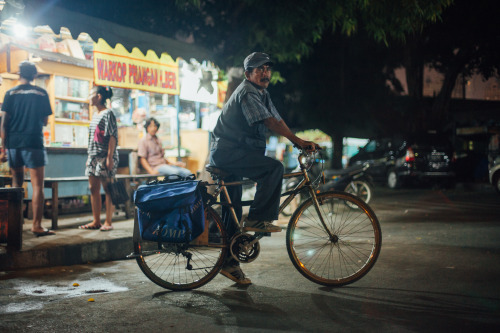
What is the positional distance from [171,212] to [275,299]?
115cm

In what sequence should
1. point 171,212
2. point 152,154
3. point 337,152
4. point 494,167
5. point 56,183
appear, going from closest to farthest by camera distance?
point 171,212
point 56,183
point 152,154
point 494,167
point 337,152

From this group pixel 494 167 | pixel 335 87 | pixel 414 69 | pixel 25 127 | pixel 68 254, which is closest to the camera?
pixel 68 254

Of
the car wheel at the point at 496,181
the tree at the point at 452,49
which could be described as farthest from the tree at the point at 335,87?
the car wheel at the point at 496,181

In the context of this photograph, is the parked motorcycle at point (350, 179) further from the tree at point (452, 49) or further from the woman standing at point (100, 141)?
the tree at point (452, 49)

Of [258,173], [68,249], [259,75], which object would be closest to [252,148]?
[258,173]

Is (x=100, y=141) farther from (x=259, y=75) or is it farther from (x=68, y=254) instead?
(x=259, y=75)

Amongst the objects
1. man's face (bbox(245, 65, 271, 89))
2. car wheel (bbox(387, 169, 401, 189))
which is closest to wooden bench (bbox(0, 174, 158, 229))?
man's face (bbox(245, 65, 271, 89))

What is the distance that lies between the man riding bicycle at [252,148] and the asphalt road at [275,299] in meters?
0.64

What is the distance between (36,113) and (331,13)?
5772mm

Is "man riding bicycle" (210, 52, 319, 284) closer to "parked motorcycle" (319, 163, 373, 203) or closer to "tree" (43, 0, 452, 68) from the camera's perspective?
"tree" (43, 0, 452, 68)

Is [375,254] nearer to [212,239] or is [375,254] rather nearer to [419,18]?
[212,239]

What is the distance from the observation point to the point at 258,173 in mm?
4625

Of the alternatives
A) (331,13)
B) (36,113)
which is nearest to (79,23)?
(36,113)

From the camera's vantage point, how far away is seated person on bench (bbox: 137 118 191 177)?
32.5 ft
